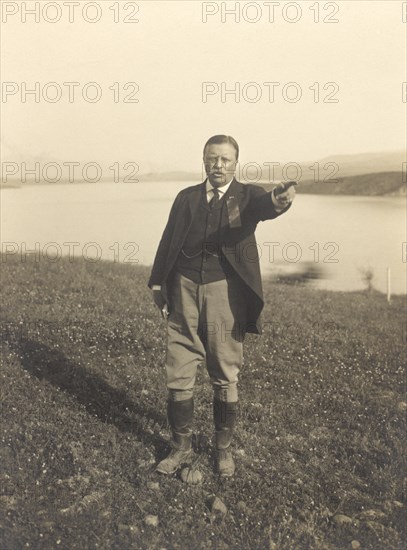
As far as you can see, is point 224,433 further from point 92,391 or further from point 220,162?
point 220,162

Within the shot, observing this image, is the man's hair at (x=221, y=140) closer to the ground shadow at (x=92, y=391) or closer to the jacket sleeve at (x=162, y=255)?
the jacket sleeve at (x=162, y=255)

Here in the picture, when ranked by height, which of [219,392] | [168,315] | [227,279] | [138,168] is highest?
[138,168]

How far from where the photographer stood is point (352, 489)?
176 inches

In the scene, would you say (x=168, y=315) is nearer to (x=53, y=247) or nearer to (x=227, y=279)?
(x=227, y=279)

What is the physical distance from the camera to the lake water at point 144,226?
12.4 m

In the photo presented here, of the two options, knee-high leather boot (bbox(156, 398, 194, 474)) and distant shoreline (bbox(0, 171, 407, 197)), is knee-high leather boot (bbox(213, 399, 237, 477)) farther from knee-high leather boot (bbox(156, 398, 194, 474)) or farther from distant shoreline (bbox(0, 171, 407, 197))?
distant shoreline (bbox(0, 171, 407, 197))

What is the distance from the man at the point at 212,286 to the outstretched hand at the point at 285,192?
10.6 inches

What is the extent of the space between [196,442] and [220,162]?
2.60m

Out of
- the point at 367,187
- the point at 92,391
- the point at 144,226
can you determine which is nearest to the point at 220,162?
the point at 92,391

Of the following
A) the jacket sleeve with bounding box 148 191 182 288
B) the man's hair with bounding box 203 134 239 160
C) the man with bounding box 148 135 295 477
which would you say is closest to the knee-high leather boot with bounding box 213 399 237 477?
the man with bounding box 148 135 295 477

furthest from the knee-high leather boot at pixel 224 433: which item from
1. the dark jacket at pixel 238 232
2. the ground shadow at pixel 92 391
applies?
the dark jacket at pixel 238 232

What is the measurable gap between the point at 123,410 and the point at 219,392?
1486 mm

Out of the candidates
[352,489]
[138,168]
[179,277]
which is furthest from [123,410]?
[138,168]

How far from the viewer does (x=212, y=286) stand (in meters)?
4.20
